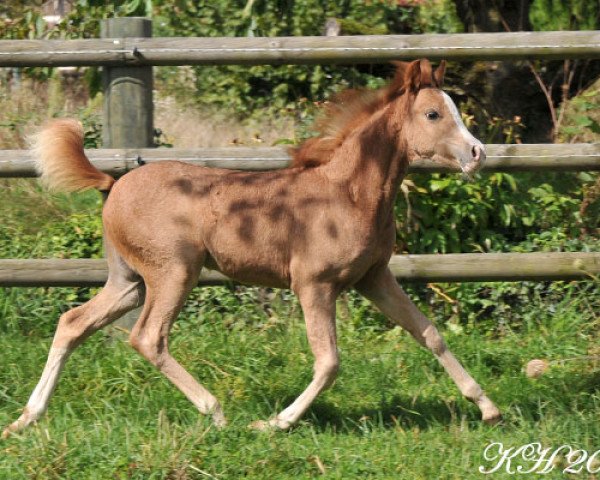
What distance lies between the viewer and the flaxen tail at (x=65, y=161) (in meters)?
5.22

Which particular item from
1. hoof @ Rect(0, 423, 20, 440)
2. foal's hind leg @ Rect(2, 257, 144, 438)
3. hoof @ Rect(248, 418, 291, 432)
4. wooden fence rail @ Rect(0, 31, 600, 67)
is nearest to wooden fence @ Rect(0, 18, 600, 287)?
wooden fence rail @ Rect(0, 31, 600, 67)

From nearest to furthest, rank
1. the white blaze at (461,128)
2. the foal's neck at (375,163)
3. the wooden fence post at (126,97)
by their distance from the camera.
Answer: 1. the white blaze at (461,128)
2. the foal's neck at (375,163)
3. the wooden fence post at (126,97)

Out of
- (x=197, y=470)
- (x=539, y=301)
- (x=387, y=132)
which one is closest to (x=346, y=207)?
(x=387, y=132)

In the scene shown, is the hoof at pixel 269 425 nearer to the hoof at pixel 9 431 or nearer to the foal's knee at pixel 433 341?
the foal's knee at pixel 433 341

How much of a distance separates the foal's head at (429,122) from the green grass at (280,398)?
123 centimetres

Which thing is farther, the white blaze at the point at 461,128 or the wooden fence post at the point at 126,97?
the wooden fence post at the point at 126,97

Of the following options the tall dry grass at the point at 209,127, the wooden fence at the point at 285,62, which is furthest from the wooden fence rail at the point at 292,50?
Result: the tall dry grass at the point at 209,127

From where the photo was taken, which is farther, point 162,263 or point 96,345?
point 96,345

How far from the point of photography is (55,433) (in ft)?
15.0

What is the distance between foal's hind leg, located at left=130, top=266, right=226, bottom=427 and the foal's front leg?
0.44m

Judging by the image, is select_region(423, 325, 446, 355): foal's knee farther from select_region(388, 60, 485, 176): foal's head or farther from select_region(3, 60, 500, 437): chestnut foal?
select_region(388, 60, 485, 176): foal's head

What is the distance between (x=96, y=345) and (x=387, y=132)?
205 centimetres

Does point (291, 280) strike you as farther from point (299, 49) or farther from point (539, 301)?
point (539, 301)

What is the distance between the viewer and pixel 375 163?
5.14 meters
